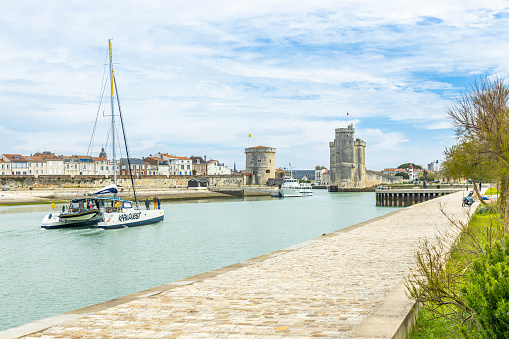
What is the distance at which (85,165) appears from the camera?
114750mm

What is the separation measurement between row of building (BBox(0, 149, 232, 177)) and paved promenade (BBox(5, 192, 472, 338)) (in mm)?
95140

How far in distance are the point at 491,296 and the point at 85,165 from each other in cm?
11936

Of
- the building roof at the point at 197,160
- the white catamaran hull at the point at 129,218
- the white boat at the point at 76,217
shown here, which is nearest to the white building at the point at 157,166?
the building roof at the point at 197,160

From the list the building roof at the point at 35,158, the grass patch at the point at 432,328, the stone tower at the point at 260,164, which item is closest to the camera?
the grass patch at the point at 432,328

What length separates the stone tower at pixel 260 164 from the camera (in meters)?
112

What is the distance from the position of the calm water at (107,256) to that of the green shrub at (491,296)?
30.5ft

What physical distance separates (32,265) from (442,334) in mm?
16650

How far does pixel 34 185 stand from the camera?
3376 inches

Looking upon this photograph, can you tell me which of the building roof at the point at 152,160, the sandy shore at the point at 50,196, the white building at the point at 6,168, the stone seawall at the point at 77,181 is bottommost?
the sandy shore at the point at 50,196

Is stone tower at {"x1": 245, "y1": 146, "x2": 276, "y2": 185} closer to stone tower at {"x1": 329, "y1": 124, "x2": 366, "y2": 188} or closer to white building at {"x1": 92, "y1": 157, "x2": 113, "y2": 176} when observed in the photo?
stone tower at {"x1": 329, "y1": 124, "x2": 366, "y2": 188}

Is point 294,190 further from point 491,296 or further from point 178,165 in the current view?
point 491,296

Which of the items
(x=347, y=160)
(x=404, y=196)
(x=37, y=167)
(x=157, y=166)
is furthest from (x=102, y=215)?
(x=157, y=166)

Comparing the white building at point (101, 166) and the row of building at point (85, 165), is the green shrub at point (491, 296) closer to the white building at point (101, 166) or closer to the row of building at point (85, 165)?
the row of building at point (85, 165)

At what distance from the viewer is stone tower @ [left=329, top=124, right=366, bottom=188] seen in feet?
387
